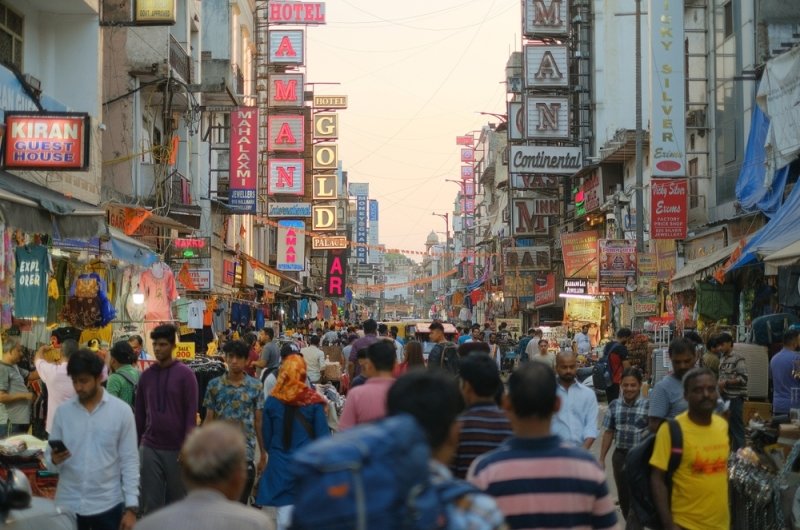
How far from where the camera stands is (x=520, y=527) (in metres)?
4.45

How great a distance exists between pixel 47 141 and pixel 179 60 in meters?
13.5

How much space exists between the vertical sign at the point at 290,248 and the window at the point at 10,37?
36207 millimetres

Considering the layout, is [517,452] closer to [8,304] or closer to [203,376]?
[8,304]

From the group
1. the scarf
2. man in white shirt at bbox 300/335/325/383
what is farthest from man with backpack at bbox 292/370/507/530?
man in white shirt at bbox 300/335/325/383

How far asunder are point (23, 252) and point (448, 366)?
5.45 metres

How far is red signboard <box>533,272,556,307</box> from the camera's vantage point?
176 feet

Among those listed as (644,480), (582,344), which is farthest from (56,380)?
(582,344)

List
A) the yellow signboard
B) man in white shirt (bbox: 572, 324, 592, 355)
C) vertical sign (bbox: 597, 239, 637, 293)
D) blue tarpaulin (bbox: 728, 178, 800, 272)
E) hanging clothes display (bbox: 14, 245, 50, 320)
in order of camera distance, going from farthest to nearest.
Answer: vertical sign (bbox: 597, 239, 637, 293) → man in white shirt (bbox: 572, 324, 592, 355) → the yellow signboard → blue tarpaulin (bbox: 728, 178, 800, 272) → hanging clothes display (bbox: 14, 245, 50, 320)

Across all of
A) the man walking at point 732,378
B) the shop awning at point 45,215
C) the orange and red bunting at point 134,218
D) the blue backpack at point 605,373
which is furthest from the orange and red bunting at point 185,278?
the man walking at point 732,378

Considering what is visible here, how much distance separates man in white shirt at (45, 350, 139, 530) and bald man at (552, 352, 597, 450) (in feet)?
11.3

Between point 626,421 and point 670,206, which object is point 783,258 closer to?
point 626,421

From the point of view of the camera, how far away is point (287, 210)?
53.1 meters

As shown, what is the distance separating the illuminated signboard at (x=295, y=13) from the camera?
54.8m

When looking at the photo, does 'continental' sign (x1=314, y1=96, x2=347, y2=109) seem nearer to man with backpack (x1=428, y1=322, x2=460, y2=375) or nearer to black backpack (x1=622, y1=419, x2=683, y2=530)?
man with backpack (x1=428, y1=322, x2=460, y2=375)
